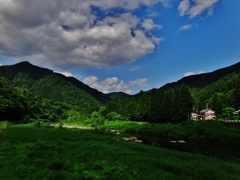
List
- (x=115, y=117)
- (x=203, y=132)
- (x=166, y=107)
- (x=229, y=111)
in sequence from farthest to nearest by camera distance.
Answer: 1. (x=115, y=117)
2. (x=166, y=107)
3. (x=229, y=111)
4. (x=203, y=132)

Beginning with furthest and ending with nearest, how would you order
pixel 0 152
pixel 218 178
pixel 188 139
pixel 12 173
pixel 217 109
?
1. pixel 217 109
2. pixel 188 139
3. pixel 0 152
4. pixel 218 178
5. pixel 12 173

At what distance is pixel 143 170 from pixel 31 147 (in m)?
13.5

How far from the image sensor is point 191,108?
86625 mm

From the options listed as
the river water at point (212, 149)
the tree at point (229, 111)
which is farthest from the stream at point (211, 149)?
the tree at point (229, 111)

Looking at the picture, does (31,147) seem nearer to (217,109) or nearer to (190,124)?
(190,124)

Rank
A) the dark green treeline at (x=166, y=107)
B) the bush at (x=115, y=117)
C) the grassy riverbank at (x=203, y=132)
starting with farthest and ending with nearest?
the bush at (x=115, y=117), the dark green treeline at (x=166, y=107), the grassy riverbank at (x=203, y=132)

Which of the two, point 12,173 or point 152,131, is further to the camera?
point 152,131

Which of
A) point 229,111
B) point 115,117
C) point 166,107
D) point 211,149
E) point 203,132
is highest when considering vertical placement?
point 166,107

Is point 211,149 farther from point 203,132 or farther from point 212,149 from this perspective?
point 203,132

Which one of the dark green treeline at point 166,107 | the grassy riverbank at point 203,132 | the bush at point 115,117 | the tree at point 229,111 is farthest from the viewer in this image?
the bush at point 115,117

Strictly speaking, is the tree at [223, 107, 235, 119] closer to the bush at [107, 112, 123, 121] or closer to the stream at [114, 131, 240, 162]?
the stream at [114, 131, 240, 162]

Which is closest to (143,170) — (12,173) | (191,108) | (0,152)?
(12,173)

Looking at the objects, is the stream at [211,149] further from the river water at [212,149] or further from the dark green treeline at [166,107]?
the dark green treeline at [166,107]

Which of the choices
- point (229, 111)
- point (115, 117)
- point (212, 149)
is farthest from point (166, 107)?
point (212, 149)
